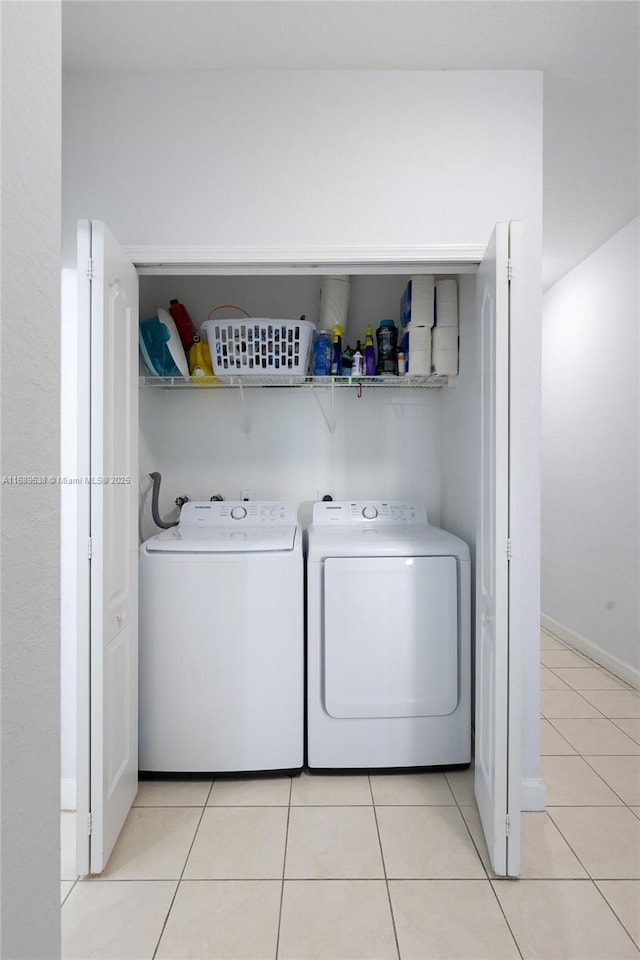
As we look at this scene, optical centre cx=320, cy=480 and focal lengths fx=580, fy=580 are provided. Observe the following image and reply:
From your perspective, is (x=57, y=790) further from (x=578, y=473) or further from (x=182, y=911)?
(x=578, y=473)

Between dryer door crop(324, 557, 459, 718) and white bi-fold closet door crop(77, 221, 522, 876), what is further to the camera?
dryer door crop(324, 557, 459, 718)

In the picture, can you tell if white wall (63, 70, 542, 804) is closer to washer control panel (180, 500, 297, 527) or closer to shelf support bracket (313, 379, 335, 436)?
shelf support bracket (313, 379, 335, 436)

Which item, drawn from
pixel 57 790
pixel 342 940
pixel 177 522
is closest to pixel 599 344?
pixel 177 522

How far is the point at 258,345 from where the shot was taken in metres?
2.58

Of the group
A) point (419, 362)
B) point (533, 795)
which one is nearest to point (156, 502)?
point (419, 362)

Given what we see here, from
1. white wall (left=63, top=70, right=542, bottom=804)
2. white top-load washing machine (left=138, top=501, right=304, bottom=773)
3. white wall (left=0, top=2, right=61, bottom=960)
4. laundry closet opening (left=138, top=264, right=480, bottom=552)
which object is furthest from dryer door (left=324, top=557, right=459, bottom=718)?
white wall (left=0, top=2, right=61, bottom=960)

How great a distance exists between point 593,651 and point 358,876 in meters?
2.49

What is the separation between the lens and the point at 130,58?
1984 mm

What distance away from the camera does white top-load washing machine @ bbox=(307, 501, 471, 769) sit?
2.28 meters

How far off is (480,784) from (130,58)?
273cm

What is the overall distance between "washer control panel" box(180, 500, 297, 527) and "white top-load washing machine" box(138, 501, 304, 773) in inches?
16.7

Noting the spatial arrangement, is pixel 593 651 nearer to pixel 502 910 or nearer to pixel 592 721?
pixel 592 721

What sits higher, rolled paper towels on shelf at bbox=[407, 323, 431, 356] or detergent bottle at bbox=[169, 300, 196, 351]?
detergent bottle at bbox=[169, 300, 196, 351]

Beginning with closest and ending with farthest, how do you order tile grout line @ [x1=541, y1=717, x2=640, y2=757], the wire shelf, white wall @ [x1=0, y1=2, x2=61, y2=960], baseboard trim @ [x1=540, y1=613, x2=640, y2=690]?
white wall @ [x1=0, y1=2, x2=61, y2=960] < tile grout line @ [x1=541, y1=717, x2=640, y2=757] < the wire shelf < baseboard trim @ [x1=540, y1=613, x2=640, y2=690]
